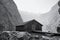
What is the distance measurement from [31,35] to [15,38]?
4187 millimetres

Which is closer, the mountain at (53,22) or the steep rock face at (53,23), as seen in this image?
the steep rock face at (53,23)

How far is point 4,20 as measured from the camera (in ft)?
241

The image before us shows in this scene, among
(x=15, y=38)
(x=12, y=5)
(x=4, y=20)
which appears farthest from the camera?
(x=12, y=5)

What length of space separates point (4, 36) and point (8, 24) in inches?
1896

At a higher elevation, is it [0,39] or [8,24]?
[8,24]

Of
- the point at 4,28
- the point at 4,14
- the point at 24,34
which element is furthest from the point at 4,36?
the point at 4,14

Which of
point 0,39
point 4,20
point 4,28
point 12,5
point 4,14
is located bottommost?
point 0,39

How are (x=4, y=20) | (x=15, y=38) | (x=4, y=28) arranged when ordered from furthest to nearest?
(x=4, y=20)
(x=4, y=28)
(x=15, y=38)

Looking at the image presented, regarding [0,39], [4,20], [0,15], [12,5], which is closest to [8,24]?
[4,20]

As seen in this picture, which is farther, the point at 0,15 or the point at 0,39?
the point at 0,15

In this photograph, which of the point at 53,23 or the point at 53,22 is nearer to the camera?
the point at 53,23

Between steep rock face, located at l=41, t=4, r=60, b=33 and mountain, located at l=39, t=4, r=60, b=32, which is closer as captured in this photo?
steep rock face, located at l=41, t=4, r=60, b=33

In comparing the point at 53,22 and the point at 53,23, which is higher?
the point at 53,22

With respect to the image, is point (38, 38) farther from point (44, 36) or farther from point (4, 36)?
point (4, 36)
